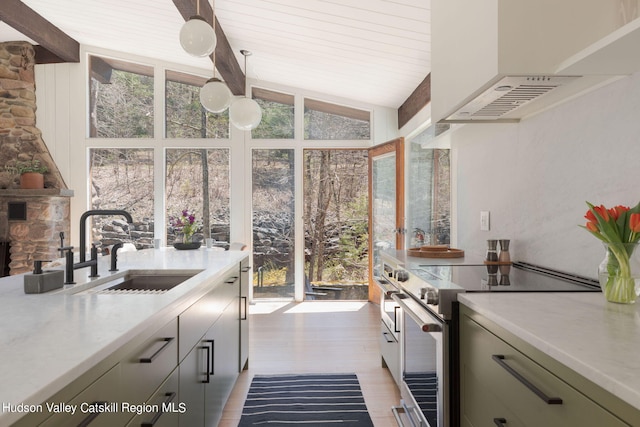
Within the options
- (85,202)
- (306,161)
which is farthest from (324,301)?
(85,202)

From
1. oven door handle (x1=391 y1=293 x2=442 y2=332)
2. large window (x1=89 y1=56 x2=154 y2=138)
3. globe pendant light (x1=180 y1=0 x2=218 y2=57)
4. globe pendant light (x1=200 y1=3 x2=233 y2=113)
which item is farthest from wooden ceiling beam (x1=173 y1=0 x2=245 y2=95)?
oven door handle (x1=391 y1=293 x2=442 y2=332)

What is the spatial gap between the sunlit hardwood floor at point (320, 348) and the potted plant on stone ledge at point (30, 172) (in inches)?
120

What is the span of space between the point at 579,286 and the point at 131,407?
1.48 metres

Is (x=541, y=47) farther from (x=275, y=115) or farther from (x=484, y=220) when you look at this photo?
(x=275, y=115)

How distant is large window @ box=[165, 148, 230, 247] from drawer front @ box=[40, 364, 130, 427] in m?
4.59

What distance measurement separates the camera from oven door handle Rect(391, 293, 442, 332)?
1.52m

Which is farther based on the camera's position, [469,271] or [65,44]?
[65,44]

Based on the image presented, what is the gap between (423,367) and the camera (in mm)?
1763

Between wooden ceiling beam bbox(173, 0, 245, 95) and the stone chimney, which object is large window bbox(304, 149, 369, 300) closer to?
wooden ceiling beam bbox(173, 0, 245, 95)

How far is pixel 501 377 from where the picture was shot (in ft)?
3.66

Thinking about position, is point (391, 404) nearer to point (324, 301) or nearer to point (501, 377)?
point (501, 377)

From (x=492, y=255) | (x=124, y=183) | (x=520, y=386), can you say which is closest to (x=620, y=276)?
(x=520, y=386)

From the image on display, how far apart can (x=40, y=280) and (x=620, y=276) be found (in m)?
1.82

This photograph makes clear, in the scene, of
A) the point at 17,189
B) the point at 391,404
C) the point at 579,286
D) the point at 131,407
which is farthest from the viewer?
the point at 17,189
